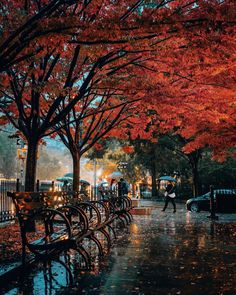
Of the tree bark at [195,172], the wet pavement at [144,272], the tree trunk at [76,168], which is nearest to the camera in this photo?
the wet pavement at [144,272]

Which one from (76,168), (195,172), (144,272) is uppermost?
(195,172)

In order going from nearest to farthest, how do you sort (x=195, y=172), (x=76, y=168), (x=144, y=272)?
(x=144, y=272) → (x=76, y=168) → (x=195, y=172)

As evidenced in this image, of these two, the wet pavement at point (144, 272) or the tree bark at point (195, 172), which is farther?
→ the tree bark at point (195, 172)

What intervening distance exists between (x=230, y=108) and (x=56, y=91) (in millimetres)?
8300

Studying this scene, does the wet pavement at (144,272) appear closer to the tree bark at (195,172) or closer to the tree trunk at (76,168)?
the tree trunk at (76,168)

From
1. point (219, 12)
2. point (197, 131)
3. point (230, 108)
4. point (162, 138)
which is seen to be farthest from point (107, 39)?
point (162, 138)

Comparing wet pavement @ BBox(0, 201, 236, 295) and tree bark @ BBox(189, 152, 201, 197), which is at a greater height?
tree bark @ BBox(189, 152, 201, 197)

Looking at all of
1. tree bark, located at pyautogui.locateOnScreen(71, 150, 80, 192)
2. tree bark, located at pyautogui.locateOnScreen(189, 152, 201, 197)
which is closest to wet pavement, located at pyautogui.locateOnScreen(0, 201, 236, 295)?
tree bark, located at pyautogui.locateOnScreen(71, 150, 80, 192)

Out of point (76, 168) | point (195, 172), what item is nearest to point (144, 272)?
point (76, 168)

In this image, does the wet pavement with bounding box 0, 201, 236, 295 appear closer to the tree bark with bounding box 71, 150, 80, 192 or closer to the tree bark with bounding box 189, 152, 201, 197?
the tree bark with bounding box 71, 150, 80, 192

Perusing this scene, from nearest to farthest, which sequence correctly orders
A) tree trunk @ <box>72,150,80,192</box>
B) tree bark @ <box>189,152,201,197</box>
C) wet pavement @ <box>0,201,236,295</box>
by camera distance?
wet pavement @ <box>0,201,236,295</box> < tree trunk @ <box>72,150,80,192</box> < tree bark @ <box>189,152,201,197</box>

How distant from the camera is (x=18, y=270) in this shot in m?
6.49

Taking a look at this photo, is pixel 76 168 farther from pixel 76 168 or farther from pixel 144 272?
pixel 144 272

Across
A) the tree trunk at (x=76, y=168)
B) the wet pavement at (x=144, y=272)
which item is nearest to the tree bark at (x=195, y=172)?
the tree trunk at (x=76, y=168)
